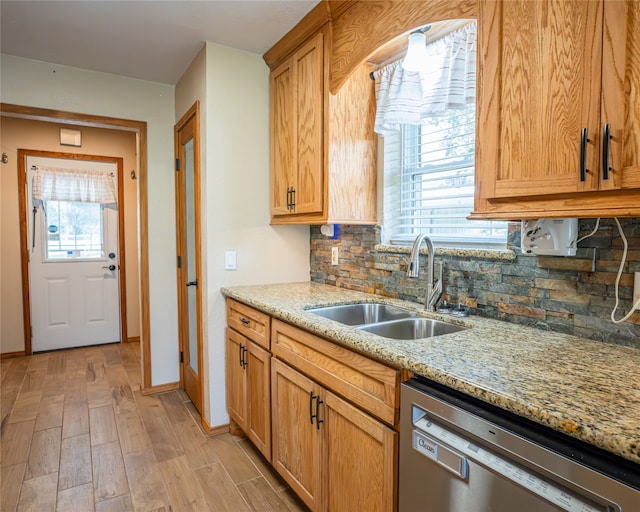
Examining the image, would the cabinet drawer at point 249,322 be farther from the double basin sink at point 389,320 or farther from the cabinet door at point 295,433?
the double basin sink at point 389,320

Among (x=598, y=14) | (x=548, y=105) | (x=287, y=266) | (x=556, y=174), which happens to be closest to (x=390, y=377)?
(x=556, y=174)

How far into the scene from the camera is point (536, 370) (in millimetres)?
1004

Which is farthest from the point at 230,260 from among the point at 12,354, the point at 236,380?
the point at 12,354

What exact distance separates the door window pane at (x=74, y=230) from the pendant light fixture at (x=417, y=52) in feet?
12.7

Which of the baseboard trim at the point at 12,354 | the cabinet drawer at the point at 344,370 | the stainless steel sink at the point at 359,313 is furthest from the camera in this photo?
the baseboard trim at the point at 12,354

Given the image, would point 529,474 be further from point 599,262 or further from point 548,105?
point 548,105

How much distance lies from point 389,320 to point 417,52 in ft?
4.04

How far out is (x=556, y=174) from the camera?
1056mm

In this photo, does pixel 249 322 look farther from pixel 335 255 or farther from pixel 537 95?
pixel 537 95

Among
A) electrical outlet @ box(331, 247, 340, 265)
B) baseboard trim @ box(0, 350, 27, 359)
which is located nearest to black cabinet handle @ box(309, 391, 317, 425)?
electrical outlet @ box(331, 247, 340, 265)

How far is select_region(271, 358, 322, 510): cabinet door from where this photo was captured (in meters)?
1.61

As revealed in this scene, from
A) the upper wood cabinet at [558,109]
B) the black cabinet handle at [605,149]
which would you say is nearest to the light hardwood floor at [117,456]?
the upper wood cabinet at [558,109]

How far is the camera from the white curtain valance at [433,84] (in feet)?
5.52

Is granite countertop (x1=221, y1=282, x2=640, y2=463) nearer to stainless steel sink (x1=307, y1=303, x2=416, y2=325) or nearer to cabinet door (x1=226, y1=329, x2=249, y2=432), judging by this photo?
stainless steel sink (x1=307, y1=303, x2=416, y2=325)
